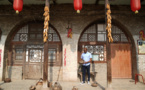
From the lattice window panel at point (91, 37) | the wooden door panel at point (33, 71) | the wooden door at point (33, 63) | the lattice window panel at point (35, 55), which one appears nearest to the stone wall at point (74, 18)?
the lattice window panel at point (91, 37)

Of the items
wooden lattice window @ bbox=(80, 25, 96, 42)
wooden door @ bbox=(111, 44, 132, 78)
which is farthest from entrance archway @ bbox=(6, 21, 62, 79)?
wooden door @ bbox=(111, 44, 132, 78)

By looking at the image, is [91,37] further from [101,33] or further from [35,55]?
[35,55]

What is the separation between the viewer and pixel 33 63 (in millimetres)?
7789

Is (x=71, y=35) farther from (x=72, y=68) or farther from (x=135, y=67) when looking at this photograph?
(x=135, y=67)

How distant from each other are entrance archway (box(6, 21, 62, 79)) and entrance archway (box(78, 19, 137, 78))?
1.59 meters

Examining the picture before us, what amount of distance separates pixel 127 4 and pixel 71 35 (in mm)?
3818

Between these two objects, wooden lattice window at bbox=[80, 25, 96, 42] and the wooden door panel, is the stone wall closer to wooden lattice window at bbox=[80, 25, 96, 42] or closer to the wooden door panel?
wooden lattice window at bbox=[80, 25, 96, 42]

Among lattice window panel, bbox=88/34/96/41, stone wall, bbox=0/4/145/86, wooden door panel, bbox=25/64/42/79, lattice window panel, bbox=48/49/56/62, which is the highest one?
stone wall, bbox=0/4/145/86

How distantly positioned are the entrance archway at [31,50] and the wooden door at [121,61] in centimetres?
335

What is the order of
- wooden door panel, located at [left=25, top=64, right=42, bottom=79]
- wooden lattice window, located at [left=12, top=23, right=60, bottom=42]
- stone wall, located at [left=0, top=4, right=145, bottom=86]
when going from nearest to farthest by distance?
1. stone wall, located at [left=0, top=4, right=145, bottom=86]
2. wooden door panel, located at [left=25, top=64, right=42, bottom=79]
3. wooden lattice window, located at [left=12, top=23, right=60, bottom=42]

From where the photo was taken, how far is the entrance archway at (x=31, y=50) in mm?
7746

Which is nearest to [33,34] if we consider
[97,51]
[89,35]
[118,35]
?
[89,35]

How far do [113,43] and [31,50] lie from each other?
5.14m

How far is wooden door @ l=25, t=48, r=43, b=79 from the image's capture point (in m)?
7.71
